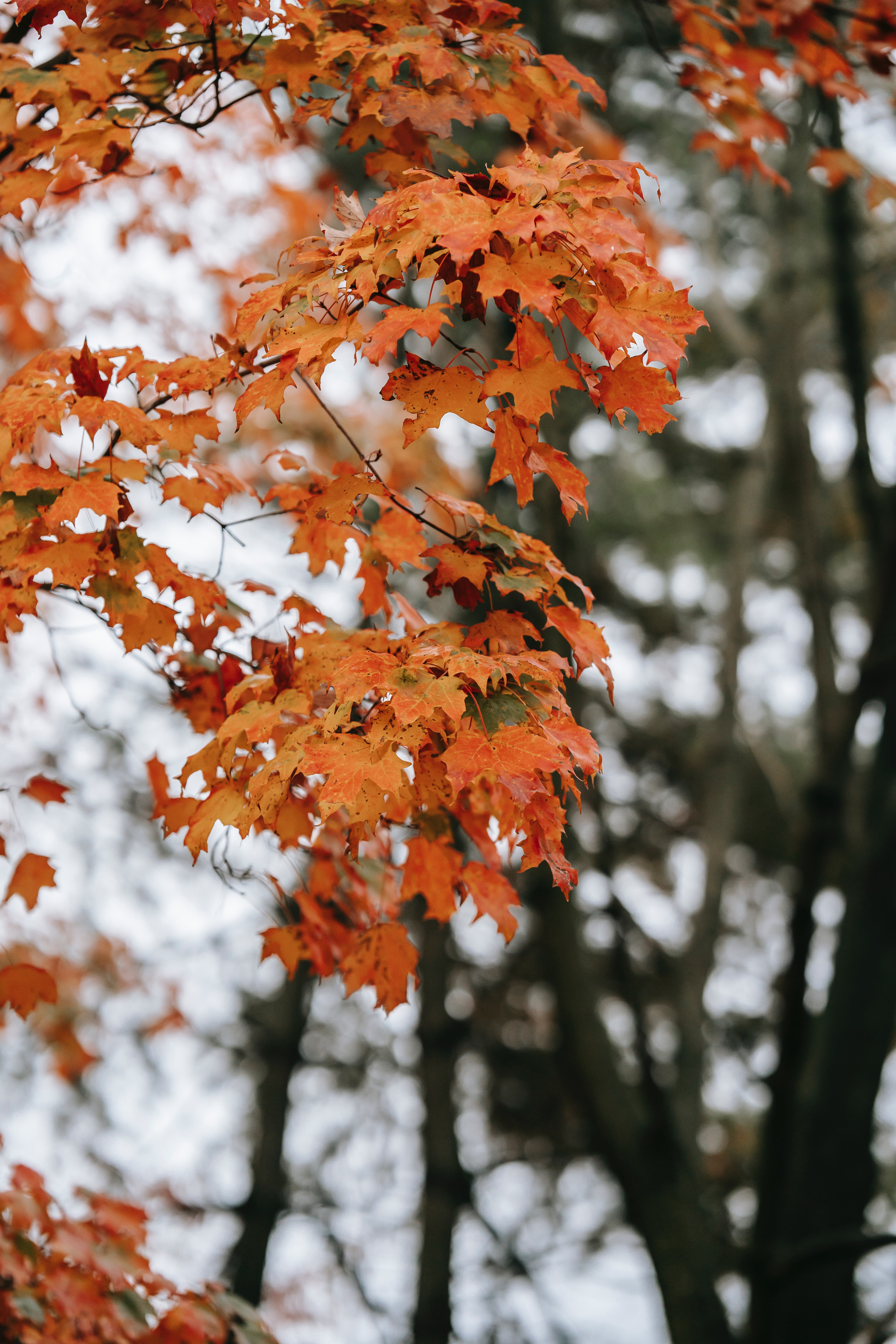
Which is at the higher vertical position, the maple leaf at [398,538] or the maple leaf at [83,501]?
the maple leaf at [398,538]

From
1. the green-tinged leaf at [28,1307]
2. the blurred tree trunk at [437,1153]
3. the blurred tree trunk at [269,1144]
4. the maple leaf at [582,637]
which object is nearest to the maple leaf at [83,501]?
the maple leaf at [582,637]

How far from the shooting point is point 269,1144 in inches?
241

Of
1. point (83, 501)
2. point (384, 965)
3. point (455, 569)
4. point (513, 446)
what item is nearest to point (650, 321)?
point (513, 446)

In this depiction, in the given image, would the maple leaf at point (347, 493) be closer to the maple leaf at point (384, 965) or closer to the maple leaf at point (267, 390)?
the maple leaf at point (267, 390)

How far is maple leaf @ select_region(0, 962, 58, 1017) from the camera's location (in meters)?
2.43

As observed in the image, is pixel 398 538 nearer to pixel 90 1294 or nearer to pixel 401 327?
pixel 401 327

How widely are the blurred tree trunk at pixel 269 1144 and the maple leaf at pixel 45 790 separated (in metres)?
3.61

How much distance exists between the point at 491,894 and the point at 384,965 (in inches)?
10.4

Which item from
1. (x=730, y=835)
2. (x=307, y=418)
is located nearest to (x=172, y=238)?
(x=307, y=418)

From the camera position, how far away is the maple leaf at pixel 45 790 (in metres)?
2.59

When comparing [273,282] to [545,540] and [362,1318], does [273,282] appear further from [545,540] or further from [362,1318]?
[362,1318]

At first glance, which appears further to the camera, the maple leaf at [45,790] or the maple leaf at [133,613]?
the maple leaf at [45,790]

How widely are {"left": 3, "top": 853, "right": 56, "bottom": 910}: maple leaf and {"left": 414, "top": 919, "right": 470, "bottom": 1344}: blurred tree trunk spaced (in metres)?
3.28

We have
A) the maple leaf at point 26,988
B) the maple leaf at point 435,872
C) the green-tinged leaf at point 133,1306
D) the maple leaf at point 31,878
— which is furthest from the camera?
the maple leaf at point 31,878
